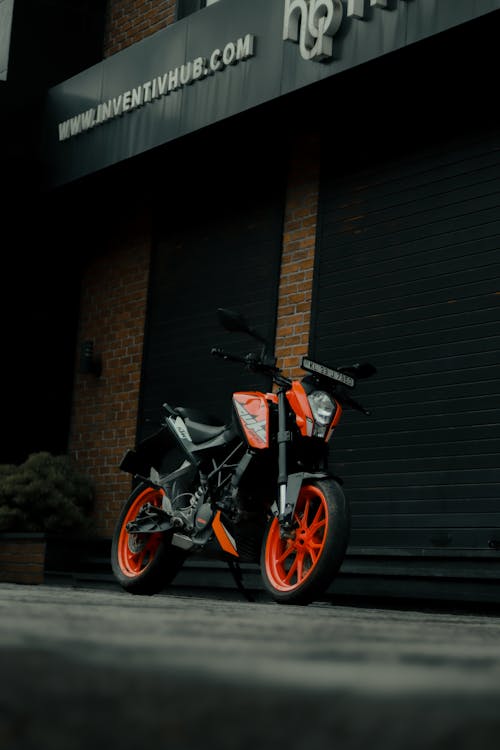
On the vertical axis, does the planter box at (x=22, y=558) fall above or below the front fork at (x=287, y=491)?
below

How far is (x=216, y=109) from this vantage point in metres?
9.21

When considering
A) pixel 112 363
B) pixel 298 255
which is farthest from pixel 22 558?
pixel 298 255

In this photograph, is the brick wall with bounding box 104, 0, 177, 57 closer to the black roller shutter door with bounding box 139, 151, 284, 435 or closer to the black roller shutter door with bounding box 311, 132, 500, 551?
the black roller shutter door with bounding box 139, 151, 284, 435

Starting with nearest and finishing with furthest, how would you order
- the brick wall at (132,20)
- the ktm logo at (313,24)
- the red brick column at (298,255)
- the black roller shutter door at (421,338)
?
the black roller shutter door at (421,338) → the ktm logo at (313,24) → the red brick column at (298,255) → the brick wall at (132,20)

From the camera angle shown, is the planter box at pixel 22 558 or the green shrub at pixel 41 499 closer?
the planter box at pixel 22 558

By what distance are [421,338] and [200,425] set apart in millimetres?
2115

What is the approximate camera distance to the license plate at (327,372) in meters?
5.75

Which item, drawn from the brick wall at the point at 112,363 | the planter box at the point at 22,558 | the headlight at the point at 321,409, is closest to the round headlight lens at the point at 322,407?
the headlight at the point at 321,409

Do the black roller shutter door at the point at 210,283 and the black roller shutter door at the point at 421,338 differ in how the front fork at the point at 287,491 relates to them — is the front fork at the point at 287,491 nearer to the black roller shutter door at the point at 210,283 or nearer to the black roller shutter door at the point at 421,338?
the black roller shutter door at the point at 421,338

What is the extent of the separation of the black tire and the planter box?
3.18 metres

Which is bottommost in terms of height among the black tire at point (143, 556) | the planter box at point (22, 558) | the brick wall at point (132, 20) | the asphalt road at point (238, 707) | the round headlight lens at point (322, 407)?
the planter box at point (22, 558)

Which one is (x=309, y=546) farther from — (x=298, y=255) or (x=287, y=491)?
(x=298, y=255)

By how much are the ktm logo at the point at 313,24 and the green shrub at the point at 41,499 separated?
4.65 meters

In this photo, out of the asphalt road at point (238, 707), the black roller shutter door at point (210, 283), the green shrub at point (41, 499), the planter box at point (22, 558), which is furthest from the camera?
the green shrub at point (41, 499)
